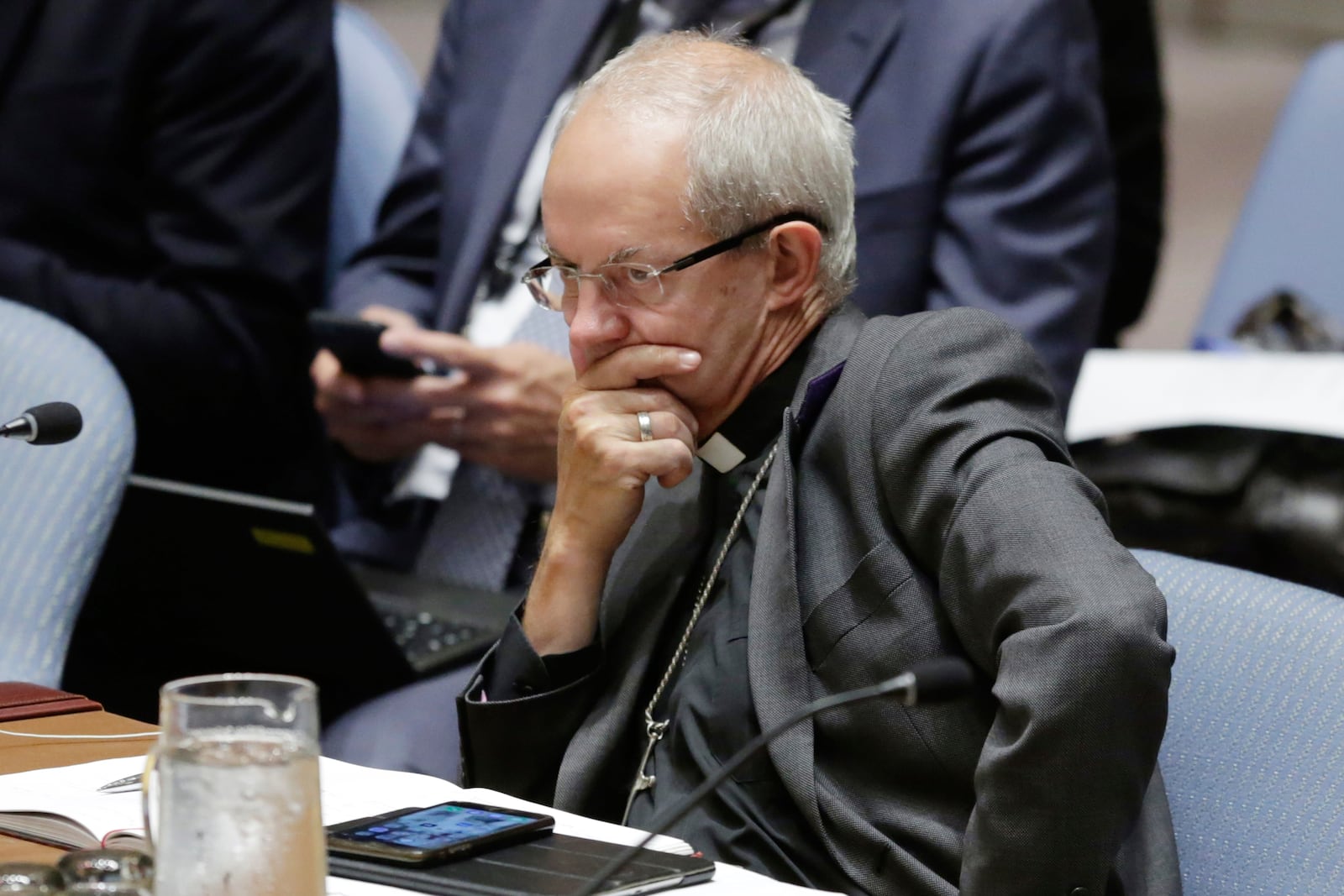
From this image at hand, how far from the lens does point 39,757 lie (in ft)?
3.77

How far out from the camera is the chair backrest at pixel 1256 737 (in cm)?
113

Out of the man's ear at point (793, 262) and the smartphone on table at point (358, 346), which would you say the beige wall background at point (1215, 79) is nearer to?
the smartphone on table at point (358, 346)

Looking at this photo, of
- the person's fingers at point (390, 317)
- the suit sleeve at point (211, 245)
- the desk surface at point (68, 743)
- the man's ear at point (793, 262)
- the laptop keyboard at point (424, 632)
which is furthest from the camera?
the suit sleeve at point (211, 245)

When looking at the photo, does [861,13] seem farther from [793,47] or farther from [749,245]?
[749,245]

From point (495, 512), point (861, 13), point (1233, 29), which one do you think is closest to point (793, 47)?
point (861, 13)

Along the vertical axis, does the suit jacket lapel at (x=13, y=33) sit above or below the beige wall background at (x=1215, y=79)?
above

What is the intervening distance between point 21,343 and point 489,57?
1.06 m

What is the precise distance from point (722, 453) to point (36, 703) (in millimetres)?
584

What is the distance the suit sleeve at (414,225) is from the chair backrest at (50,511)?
2.74 feet

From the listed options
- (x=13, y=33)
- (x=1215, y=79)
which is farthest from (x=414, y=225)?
(x=1215, y=79)

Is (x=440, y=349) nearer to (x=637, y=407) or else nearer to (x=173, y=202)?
(x=173, y=202)

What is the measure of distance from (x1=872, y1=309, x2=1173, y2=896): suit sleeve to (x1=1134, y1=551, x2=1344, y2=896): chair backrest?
14cm

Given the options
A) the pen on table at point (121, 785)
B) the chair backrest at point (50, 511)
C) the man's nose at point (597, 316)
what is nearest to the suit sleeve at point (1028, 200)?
the man's nose at point (597, 316)

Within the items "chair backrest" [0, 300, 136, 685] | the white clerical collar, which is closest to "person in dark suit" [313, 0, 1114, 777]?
"chair backrest" [0, 300, 136, 685]
